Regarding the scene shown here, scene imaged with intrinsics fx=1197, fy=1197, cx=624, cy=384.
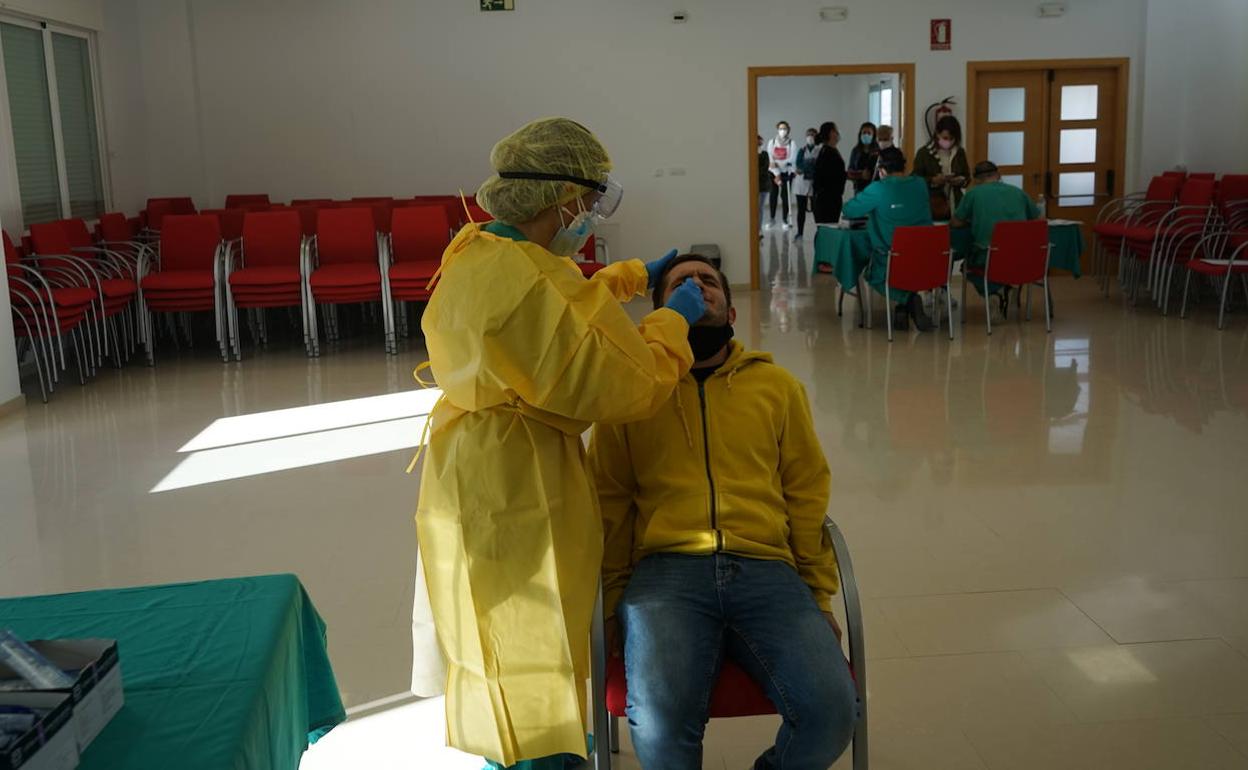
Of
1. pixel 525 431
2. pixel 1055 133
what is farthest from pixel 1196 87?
pixel 525 431

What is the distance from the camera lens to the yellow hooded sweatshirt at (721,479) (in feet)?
7.77

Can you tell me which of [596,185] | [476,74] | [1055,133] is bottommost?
[596,185]

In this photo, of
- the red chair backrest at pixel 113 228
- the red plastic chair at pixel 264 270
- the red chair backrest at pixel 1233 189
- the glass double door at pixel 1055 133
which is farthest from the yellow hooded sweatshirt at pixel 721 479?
the glass double door at pixel 1055 133

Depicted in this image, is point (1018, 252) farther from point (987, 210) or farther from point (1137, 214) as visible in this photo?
Answer: point (1137, 214)

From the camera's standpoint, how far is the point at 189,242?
898 cm

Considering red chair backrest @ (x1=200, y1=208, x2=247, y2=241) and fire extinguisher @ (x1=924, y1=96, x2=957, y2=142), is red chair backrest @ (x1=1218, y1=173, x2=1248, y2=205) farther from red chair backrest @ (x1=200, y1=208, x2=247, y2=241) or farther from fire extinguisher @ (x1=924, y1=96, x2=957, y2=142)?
red chair backrest @ (x1=200, y1=208, x2=247, y2=241)

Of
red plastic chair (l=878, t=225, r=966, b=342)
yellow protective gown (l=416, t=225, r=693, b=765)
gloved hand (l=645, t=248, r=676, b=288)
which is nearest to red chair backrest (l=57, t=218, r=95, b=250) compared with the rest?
red plastic chair (l=878, t=225, r=966, b=342)

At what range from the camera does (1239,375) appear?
6.96 m

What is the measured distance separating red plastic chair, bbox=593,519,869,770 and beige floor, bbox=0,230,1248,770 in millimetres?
571

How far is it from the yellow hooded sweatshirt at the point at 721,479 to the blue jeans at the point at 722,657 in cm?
8

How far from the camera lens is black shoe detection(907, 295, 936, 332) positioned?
8961 millimetres

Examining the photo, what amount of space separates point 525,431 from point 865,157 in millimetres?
12584

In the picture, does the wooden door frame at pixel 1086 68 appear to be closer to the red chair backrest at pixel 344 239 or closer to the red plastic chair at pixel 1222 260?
the red plastic chair at pixel 1222 260

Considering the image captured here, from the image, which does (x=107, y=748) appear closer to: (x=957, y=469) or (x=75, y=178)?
(x=957, y=469)
